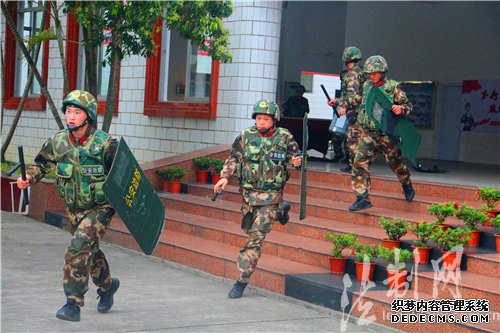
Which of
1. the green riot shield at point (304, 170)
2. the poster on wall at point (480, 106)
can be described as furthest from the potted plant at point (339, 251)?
the poster on wall at point (480, 106)

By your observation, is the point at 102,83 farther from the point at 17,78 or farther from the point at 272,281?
the point at 272,281

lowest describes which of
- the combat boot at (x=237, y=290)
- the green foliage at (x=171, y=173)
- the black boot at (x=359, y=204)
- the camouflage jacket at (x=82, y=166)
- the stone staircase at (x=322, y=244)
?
the combat boot at (x=237, y=290)

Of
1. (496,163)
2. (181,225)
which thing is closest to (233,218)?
(181,225)

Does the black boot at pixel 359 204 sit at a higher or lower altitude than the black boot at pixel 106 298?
higher

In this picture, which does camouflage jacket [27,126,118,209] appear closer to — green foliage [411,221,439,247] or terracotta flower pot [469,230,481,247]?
green foliage [411,221,439,247]

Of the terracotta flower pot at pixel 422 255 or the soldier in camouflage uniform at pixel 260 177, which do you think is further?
the soldier in camouflage uniform at pixel 260 177

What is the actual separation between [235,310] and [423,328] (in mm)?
1704

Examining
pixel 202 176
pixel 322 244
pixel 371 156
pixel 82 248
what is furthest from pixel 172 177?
pixel 82 248

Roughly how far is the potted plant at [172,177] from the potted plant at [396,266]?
19.0ft

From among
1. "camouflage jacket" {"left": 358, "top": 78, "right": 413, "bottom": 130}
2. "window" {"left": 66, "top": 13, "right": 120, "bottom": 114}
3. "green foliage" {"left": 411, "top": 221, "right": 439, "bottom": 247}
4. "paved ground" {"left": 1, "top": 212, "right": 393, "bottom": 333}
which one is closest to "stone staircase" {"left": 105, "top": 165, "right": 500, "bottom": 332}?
"paved ground" {"left": 1, "top": 212, "right": 393, "bottom": 333}

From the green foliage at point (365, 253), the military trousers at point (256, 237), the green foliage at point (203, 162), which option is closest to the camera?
the green foliage at point (365, 253)

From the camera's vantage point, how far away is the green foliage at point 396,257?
788 centimetres

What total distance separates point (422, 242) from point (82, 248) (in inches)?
124

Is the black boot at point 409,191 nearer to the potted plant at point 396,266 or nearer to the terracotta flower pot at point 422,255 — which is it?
the terracotta flower pot at point 422,255
